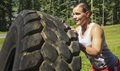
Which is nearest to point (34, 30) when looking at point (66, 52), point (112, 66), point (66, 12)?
point (66, 52)

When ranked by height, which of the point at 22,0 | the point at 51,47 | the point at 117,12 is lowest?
the point at 117,12

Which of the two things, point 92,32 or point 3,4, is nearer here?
point 92,32

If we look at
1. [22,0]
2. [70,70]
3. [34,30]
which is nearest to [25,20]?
[34,30]

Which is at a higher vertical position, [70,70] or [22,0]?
[70,70]

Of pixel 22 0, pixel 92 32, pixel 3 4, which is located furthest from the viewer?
pixel 22 0

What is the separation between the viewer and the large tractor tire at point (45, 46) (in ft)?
9.62

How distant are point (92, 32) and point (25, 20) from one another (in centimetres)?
123

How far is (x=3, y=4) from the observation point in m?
72.8

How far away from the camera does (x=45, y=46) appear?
2.96 meters

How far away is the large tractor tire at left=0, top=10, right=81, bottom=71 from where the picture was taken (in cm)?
293

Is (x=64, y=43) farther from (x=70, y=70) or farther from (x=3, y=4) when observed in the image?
(x=3, y=4)

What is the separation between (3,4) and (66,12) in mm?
17556

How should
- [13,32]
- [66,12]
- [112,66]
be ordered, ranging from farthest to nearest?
[66,12] < [112,66] < [13,32]

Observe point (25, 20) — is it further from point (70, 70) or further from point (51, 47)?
point (70, 70)
